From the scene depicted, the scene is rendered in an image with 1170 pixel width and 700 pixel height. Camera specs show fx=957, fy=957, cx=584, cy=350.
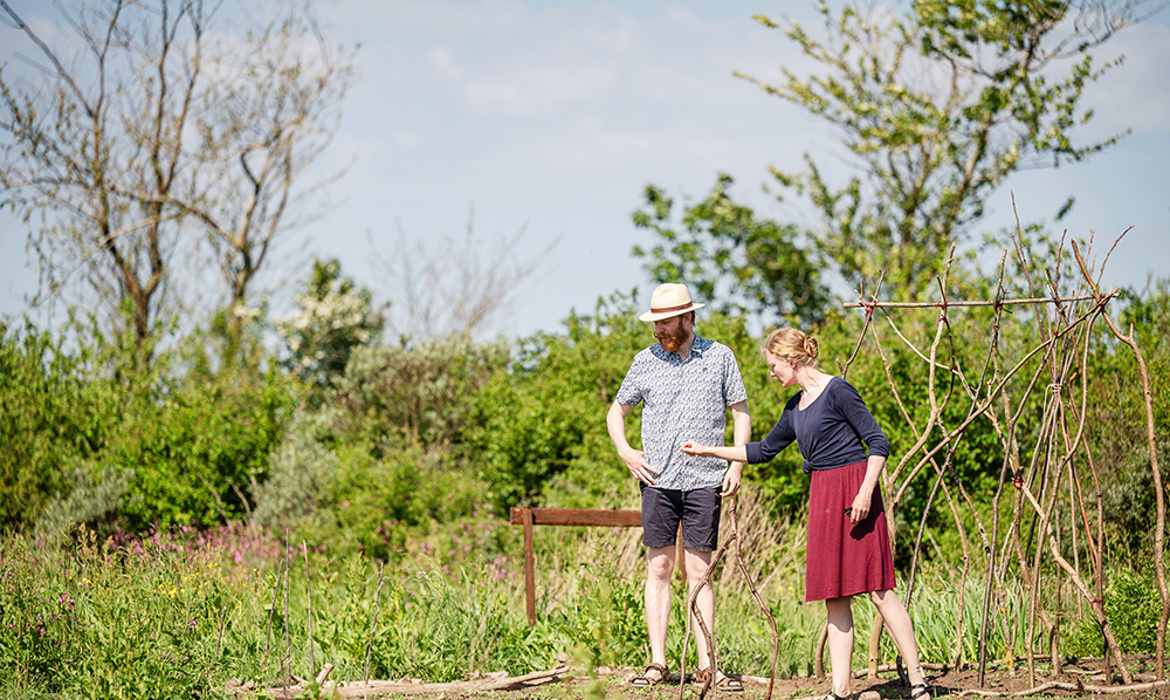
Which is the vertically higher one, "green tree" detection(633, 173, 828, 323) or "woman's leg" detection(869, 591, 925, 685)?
"green tree" detection(633, 173, 828, 323)

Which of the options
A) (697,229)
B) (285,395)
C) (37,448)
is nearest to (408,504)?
(285,395)

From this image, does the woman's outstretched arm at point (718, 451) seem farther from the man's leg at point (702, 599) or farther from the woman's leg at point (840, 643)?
the woman's leg at point (840, 643)

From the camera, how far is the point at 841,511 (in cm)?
357

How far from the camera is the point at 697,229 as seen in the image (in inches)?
654

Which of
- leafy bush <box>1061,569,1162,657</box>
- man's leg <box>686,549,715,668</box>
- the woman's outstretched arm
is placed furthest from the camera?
leafy bush <box>1061,569,1162,657</box>

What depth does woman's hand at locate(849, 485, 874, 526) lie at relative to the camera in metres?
3.44

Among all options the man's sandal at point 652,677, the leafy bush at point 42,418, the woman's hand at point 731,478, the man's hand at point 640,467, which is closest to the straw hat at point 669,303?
the man's hand at point 640,467

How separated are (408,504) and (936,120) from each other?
976cm

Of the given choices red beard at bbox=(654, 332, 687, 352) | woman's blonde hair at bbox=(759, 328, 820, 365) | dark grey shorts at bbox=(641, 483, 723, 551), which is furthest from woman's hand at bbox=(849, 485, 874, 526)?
red beard at bbox=(654, 332, 687, 352)

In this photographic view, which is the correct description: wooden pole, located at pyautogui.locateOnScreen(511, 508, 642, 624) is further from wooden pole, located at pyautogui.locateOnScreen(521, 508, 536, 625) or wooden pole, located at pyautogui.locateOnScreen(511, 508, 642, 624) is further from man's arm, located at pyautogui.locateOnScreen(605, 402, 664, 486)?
man's arm, located at pyautogui.locateOnScreen(605, 402, 664, 486)

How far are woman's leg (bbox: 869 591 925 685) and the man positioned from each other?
754 millimetres

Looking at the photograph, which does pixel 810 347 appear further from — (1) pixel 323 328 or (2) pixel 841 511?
(1) pixel 323 328

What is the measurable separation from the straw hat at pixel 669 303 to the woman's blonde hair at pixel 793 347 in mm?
623

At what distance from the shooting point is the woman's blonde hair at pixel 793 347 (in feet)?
11.8
